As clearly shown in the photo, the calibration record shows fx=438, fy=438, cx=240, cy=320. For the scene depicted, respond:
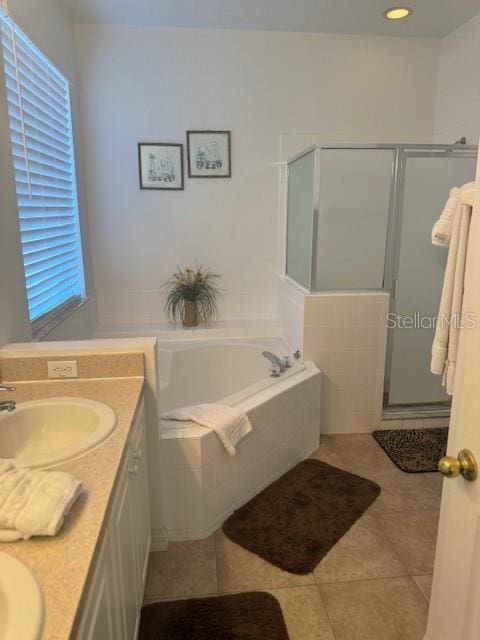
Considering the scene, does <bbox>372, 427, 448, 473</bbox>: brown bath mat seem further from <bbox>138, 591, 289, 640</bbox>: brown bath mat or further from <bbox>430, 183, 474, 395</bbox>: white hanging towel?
<bbox>430, 183, 474, 395</bbox>: white hanging towel

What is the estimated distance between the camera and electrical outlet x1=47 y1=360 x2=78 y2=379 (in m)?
1.67

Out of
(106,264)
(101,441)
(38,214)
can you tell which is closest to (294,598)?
(101,441)

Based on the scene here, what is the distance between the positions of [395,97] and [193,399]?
9.07ft

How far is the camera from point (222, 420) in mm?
2020

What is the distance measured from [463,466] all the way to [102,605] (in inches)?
32.3

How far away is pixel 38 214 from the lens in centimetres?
229

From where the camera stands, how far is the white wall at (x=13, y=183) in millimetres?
1809

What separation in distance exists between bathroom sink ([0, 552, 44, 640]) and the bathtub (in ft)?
3.82

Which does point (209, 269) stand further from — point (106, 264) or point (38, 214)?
point (38, 214)

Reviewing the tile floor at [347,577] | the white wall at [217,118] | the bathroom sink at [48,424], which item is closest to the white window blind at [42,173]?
the white wall at [217,118]

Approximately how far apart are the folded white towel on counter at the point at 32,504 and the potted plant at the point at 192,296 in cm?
252

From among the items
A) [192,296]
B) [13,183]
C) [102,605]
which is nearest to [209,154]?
[192,296]

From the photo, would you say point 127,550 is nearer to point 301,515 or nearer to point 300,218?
point 301,515

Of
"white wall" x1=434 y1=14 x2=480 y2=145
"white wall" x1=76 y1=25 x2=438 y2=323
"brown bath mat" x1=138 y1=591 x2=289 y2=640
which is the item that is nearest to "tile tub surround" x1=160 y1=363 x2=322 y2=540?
"brown bath mat" x1=138 y1=591 x2=289 y2=640
